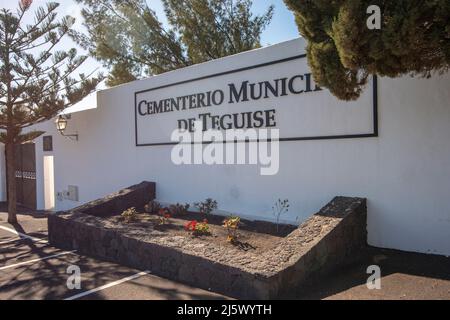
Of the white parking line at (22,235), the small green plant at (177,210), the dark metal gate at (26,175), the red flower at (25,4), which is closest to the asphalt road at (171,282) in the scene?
the white parking line at (22,235)

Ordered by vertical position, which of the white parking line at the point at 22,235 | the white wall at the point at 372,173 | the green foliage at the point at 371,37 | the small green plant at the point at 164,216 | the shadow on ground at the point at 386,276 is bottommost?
the white parking line at the point at 22,235

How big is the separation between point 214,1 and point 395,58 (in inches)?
500

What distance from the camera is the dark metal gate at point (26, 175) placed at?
15508 mm

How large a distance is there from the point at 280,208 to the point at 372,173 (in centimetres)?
180

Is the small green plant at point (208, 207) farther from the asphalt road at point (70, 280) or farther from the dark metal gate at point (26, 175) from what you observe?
the dark metal gate at point (26, 175)

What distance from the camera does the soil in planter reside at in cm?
614

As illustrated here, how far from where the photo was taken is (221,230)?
705 centimetres

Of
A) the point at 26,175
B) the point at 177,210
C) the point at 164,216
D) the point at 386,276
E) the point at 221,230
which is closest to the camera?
the point at 386,276

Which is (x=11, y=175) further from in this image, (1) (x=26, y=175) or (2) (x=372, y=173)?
(2) (x=372, y=173)

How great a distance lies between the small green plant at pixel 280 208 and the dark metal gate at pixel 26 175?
11.1 meters

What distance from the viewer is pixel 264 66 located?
7.54 meters

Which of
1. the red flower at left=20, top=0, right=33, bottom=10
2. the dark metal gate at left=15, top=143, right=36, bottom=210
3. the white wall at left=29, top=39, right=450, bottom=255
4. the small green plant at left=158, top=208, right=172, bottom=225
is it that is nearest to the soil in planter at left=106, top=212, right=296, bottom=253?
the small green plant at left=158, top=208, right=172, bottom=225

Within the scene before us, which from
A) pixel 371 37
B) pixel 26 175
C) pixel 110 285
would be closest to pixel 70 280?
pixel 110 285
